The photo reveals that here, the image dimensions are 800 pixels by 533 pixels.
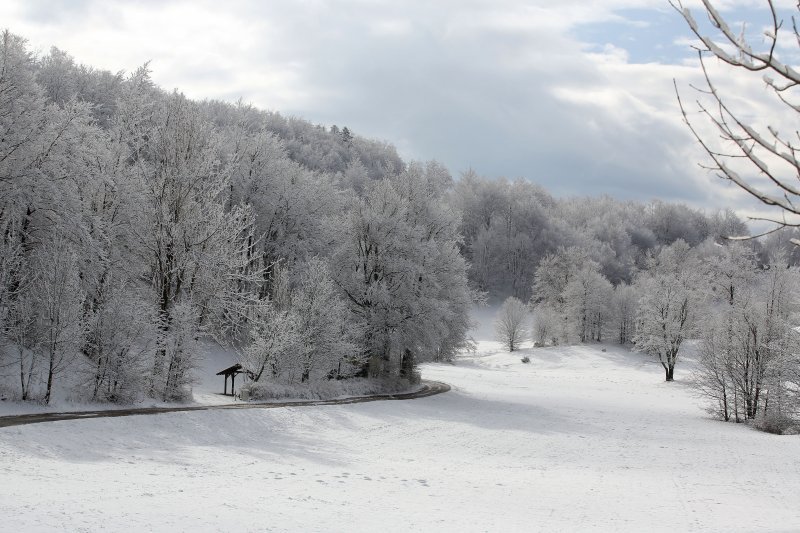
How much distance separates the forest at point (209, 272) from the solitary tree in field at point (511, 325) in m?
14.5

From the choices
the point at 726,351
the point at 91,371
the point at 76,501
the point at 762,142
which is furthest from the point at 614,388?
the point at 762,142

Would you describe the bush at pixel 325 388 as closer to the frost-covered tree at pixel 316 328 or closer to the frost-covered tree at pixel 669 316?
the frost-covered tree at pixel 316 328

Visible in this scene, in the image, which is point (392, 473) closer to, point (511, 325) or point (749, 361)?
point (749, 361)

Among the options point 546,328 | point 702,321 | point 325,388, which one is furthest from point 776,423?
point 546,328

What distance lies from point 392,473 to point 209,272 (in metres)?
14.3

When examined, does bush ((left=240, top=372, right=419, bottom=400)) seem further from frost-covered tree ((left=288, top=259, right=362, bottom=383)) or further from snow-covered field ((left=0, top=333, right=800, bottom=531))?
snow-covered field ((left=0, top=333, right=800, bottom=531))

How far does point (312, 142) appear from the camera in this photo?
122 meters

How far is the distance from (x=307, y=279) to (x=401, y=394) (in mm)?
9445

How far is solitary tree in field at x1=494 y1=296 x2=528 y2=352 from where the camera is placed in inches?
2992

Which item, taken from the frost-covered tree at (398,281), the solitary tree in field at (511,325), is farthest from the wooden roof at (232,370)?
the solitary tree in field at (511,325)

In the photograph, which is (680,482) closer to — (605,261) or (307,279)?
(307,279)

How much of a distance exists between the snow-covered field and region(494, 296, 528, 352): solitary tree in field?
136 feet

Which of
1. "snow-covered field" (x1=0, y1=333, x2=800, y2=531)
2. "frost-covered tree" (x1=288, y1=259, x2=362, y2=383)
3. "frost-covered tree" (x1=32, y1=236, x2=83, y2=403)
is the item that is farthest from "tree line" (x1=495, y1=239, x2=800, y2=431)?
"frost-covered tree" (x1=32, y1=236, x2=83, y2=403)

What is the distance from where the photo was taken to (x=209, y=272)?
28.3 meters
